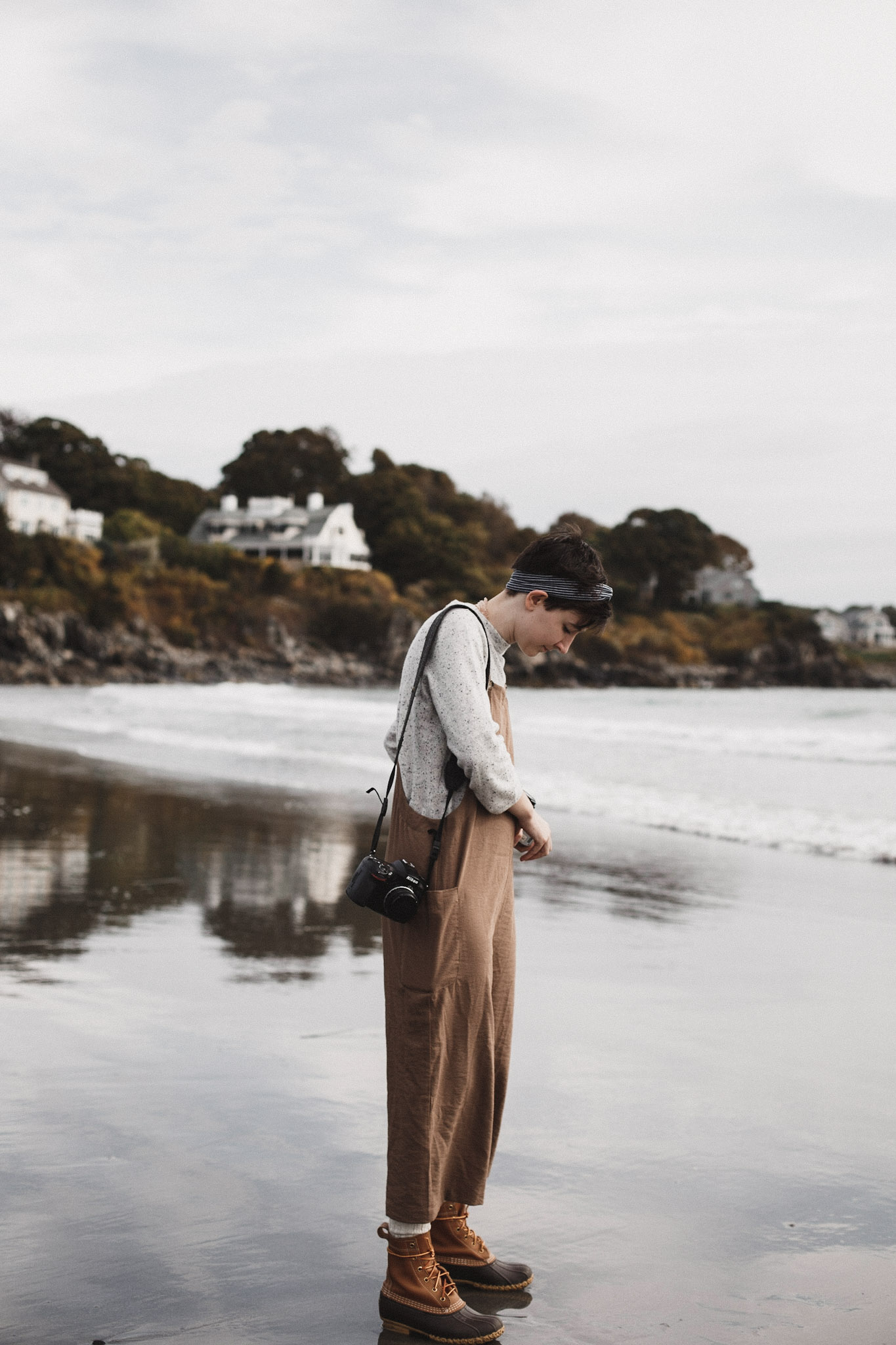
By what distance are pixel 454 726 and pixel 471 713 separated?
4 cm

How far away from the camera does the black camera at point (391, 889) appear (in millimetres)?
2455

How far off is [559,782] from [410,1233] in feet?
38.1

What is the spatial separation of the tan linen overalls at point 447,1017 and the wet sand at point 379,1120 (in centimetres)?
27

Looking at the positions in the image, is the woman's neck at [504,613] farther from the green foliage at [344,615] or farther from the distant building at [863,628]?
the distant building at [863,628]

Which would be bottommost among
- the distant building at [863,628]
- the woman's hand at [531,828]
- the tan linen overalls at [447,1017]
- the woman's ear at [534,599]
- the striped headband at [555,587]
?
the tan linen overalls at [447,1017]

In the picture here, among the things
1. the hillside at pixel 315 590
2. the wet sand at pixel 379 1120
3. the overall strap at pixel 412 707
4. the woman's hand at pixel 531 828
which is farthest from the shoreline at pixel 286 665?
the overall strap at pixel 412 707

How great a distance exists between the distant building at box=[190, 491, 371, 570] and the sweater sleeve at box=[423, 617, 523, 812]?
259ft

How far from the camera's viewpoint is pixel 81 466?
8081 centimetres

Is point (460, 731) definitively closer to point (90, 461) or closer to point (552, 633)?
point (552, 633)

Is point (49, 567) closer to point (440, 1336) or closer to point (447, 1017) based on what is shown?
point (447, 1017)

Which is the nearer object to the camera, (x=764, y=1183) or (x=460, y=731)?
(x=460, y=731)

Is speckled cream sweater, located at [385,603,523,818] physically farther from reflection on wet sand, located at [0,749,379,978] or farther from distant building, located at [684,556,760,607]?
distant building, located at [684,556,760,607]

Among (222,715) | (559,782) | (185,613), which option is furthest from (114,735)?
(185,613)

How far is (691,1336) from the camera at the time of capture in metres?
2.34
